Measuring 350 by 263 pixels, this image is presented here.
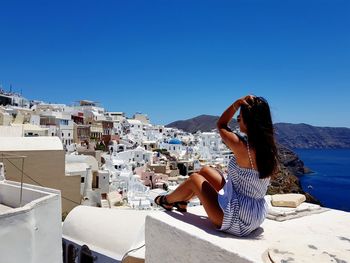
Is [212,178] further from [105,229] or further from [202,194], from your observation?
[105,229]

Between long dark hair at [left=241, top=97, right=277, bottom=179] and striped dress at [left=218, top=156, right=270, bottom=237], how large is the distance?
90 mm

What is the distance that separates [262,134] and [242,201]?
52cm

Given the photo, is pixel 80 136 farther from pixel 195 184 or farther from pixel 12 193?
pixel 195 184

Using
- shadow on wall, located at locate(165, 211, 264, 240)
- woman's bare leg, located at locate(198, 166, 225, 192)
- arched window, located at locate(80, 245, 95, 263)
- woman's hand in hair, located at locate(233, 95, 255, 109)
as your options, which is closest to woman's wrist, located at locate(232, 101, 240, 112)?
woman's hand in hair, located at locate(233, 95, 255, 109)

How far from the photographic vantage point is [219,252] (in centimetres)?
204

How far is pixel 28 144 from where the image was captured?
40.7 ft

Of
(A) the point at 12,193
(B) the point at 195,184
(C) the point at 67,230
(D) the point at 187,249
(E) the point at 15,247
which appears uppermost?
(B) the point at 195,184

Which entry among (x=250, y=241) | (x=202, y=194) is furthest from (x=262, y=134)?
(x=250, y=241)

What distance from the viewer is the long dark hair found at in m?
2.43

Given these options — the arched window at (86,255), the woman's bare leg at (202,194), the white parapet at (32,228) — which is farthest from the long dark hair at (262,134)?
the arched window at (86,255)

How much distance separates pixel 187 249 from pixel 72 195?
12479 millimetres

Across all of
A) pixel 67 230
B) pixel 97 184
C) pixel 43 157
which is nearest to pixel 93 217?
pixel 67 230

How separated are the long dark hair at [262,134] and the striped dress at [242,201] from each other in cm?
9

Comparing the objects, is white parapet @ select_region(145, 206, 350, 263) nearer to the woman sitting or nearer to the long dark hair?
the woman sitting
